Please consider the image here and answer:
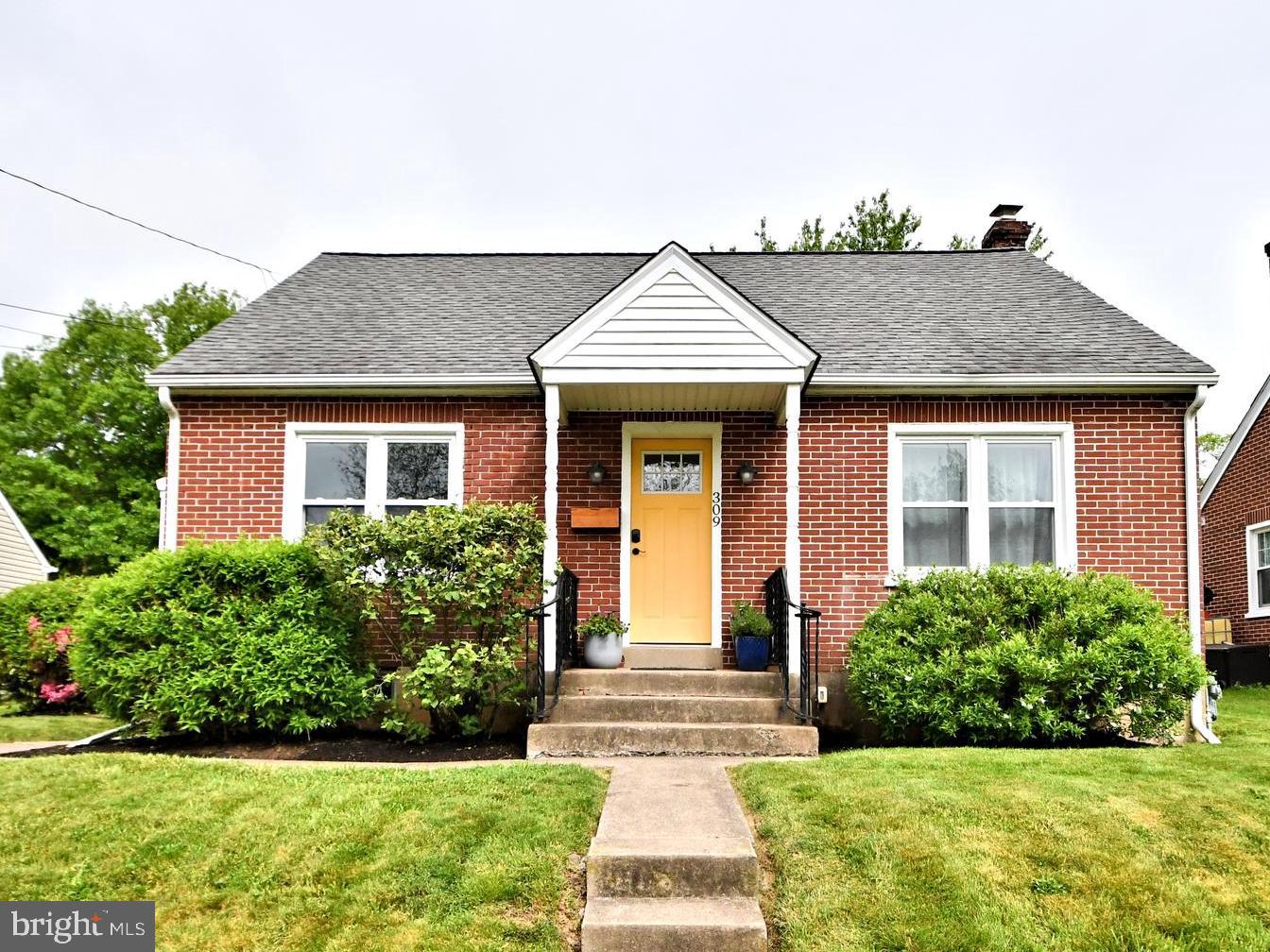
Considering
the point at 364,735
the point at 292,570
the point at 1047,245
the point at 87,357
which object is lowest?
the point at 364,735

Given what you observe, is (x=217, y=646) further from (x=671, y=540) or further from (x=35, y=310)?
(x=35, y=310)

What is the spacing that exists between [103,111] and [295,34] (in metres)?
9.79

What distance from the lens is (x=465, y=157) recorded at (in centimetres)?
2138

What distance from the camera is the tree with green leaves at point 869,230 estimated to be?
28.7m

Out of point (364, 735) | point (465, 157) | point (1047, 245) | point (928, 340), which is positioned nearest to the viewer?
point (364, 735)

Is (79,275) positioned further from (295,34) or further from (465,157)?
(295,34)

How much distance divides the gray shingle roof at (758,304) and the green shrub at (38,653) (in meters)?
4.53

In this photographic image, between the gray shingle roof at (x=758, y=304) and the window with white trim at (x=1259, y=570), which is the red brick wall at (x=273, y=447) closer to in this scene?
the gray shingle roof at (x=758, y=304)

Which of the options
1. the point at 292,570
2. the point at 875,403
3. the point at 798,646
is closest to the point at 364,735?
the point at 292,570

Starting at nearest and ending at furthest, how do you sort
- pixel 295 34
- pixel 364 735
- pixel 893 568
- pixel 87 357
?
pixel 364 735
pixel 893 568
pixel 295 34
pixel 87 357

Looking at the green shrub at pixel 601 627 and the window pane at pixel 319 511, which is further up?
the window pane at pixel 319 511

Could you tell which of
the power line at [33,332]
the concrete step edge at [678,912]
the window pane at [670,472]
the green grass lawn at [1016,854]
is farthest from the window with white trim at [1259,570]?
the power line at [33,332]

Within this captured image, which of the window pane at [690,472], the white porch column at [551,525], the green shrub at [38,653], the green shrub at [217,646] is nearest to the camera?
the green shrub at [217,646]

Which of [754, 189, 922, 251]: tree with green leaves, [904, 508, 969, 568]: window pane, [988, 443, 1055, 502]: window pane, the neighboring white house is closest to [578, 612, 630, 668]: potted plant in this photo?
[904, 508, 969, 568]: window pane
